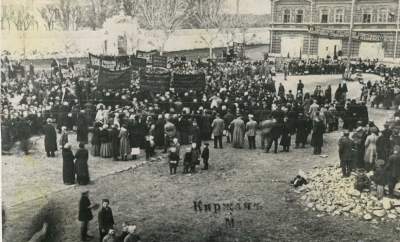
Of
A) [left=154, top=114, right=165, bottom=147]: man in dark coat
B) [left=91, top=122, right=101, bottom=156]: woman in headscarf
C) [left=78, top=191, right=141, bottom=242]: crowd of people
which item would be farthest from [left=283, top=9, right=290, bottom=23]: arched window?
[left=78, top=191, right=141, bottom=242]: crowd of people

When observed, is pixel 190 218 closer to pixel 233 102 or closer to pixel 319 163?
pixel 319 163

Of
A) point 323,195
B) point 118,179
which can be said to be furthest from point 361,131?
point 118,179

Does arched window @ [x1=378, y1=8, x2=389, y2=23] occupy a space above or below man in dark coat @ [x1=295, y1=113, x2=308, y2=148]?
above

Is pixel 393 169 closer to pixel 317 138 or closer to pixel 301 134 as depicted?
pixel 317 138

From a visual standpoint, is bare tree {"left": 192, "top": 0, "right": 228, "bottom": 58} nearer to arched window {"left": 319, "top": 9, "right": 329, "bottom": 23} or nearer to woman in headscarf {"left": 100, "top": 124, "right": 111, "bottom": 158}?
arched window {"left": 319, "top": 9, "right": 329, "bottom": 23}

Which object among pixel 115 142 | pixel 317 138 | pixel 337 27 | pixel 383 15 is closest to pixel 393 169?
pixel 317 138
